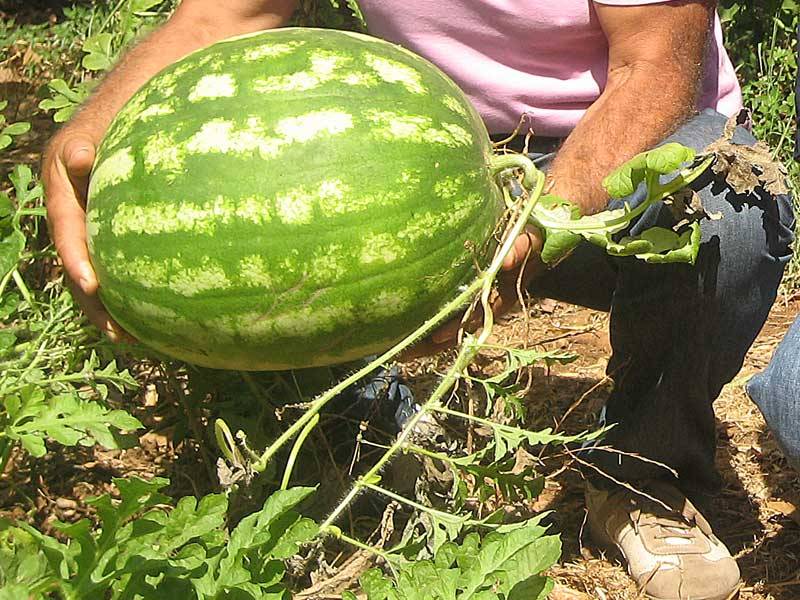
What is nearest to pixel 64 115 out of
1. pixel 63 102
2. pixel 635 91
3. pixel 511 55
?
pixel 63 102

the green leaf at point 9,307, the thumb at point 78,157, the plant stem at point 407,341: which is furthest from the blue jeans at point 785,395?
the green leaf at point 9,307

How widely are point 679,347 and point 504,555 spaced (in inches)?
40.7

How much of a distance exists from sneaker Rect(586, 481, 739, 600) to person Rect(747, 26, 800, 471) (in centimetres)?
31

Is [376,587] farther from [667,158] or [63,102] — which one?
[63,102]

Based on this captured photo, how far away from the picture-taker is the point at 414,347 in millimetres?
2002

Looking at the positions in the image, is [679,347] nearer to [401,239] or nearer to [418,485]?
[418,485]

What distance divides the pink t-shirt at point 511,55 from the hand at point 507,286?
624 mm

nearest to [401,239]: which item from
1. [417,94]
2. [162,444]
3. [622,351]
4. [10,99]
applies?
[417,94]

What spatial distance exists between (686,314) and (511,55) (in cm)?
76

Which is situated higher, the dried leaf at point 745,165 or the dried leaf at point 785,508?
the dried leaf at point 745,165

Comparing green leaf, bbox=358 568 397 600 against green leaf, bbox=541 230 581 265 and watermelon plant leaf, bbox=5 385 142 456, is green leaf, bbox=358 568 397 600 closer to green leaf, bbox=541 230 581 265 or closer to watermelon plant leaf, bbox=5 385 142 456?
watermelon plant leaf, bbox=5 385 142 456

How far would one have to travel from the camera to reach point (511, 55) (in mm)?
2643

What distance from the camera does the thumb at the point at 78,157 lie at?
6.44 ft

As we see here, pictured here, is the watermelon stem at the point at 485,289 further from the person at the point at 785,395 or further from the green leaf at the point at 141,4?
the green leaf at the point at 141,4
